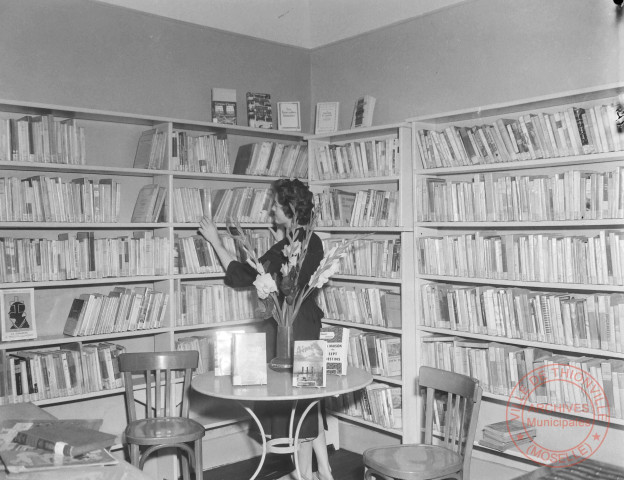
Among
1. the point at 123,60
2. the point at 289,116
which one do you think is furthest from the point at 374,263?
the point at 123,60

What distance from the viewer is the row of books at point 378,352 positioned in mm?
4324

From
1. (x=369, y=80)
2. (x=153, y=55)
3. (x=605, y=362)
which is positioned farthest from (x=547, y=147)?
(x=153, y=55)

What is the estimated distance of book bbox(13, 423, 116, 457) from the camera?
6.30ft

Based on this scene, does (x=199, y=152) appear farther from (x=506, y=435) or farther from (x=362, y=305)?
(x=506, y=435)

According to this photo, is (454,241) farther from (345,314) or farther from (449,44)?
(449,44)

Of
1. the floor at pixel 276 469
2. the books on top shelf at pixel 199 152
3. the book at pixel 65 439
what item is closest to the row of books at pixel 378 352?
the floor at pixel 276 469

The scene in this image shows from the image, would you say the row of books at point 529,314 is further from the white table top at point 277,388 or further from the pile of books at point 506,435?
the white table top at point 277,388

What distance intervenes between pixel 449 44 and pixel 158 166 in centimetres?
202

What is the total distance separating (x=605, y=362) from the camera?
3328 millimetres

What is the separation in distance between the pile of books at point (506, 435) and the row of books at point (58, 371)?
2140mm

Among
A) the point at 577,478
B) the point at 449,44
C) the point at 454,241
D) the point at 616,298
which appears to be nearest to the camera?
the point at 577,478

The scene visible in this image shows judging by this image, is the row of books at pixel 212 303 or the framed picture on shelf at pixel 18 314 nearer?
the framed picture on shelf at pixel 18 314

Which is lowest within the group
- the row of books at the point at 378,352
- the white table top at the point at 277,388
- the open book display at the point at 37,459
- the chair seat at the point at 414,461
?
the chair seat at the point at 414,461

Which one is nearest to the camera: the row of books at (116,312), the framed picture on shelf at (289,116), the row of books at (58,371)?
the row of books at (58,371)
